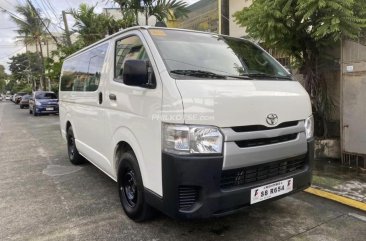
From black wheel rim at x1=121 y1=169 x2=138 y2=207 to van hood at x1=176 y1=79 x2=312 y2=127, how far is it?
1298mm

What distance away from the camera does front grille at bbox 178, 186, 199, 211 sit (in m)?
2.89

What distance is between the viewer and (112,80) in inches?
163

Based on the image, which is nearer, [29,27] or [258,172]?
[258,172]

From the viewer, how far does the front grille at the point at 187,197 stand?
2895 mm

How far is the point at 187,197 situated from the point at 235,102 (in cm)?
92

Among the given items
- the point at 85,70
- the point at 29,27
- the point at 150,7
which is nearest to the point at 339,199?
the point at 85,70

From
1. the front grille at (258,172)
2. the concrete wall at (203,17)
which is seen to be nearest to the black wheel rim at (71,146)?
the front grille at (258,172)

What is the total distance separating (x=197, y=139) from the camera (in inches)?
111

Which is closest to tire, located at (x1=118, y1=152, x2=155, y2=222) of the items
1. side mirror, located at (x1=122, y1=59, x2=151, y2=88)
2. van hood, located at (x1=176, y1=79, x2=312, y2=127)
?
side mirror, located at (x1=122, y1=59, x2=151, y2=88)

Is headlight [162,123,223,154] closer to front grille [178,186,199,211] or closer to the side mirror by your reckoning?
front grille [178,186,199,211]

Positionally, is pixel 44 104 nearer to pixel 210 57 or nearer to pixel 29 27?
pixel 29 27

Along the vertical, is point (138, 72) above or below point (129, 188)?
above

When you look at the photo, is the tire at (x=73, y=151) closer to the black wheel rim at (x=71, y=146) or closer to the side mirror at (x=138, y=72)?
the black wheel rim at (x=71, y=146)

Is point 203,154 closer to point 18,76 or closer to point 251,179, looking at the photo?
point 251,179
